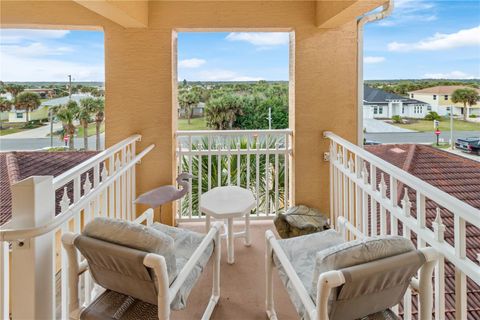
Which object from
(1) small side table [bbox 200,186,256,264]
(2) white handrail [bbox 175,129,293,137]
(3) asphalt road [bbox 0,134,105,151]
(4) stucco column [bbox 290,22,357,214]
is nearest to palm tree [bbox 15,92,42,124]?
(3) asphalt road [bbox 0,134,105,151]

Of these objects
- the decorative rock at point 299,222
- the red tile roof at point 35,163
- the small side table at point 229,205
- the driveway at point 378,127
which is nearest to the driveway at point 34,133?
the red tile roof at point 35,163

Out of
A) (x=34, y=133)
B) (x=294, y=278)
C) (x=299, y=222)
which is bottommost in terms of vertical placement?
(x=299, y=222)

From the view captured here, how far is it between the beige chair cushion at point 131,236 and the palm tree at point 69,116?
2.38 meters

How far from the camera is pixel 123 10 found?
273 centimetres

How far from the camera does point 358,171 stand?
2707 millimetres

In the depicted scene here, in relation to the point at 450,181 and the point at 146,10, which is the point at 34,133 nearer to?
the point at 146,10

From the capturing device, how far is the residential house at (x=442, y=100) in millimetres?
1900

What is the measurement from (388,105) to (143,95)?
8.19ft

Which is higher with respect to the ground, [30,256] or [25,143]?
[25,143]

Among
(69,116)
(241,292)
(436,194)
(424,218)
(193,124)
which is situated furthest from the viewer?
(193,124)

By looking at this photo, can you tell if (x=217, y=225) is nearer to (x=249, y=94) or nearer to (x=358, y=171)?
(x=358, y=171)

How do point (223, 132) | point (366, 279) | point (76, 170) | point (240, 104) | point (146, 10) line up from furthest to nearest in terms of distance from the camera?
point (240, 104) → point (223, 132) → point (146, 10) → point (76, 170) → point (366, 279)

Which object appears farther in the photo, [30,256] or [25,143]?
[25,143]

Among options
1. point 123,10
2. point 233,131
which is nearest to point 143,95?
point 123,10
